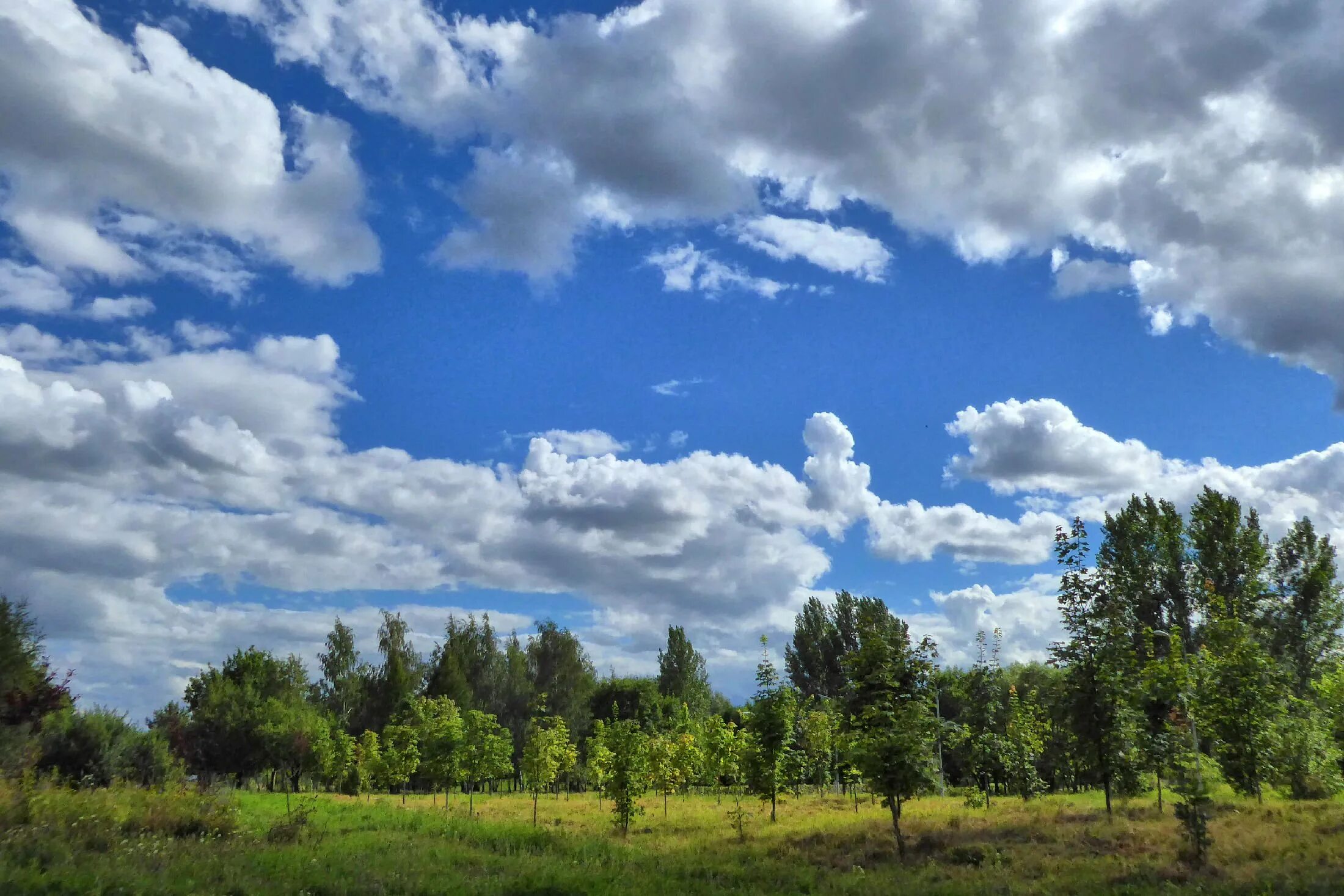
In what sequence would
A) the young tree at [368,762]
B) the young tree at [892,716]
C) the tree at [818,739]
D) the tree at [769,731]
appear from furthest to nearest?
the young tree at [368,762], the tree at [818,739], the tree at [769,731], the young tree at [892,716]

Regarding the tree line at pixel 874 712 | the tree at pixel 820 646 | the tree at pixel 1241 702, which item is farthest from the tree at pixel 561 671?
the tree at pixel 1241 702

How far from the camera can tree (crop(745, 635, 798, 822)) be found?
3228 cm

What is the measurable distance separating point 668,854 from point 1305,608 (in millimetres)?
43863

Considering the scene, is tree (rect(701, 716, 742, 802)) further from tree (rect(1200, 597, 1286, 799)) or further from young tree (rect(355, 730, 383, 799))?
young tree (rect(355, 730, 383, 799))

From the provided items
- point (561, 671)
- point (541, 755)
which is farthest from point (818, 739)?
point (561, 671)

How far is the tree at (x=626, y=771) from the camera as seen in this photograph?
3259 centimetres

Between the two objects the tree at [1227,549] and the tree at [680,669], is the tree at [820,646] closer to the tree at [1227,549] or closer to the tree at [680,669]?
the tree at [680,669]

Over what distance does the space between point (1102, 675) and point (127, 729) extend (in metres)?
39.7

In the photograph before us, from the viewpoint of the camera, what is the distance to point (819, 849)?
25.1 meters

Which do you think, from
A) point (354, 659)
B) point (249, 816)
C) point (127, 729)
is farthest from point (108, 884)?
point (354, 659)

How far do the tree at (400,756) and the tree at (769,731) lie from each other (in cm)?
2842

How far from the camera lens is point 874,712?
77.9ft

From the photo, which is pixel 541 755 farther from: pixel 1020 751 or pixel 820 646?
pixel 820 646

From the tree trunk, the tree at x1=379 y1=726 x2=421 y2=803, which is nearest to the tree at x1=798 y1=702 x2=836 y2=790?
the tree trunk
